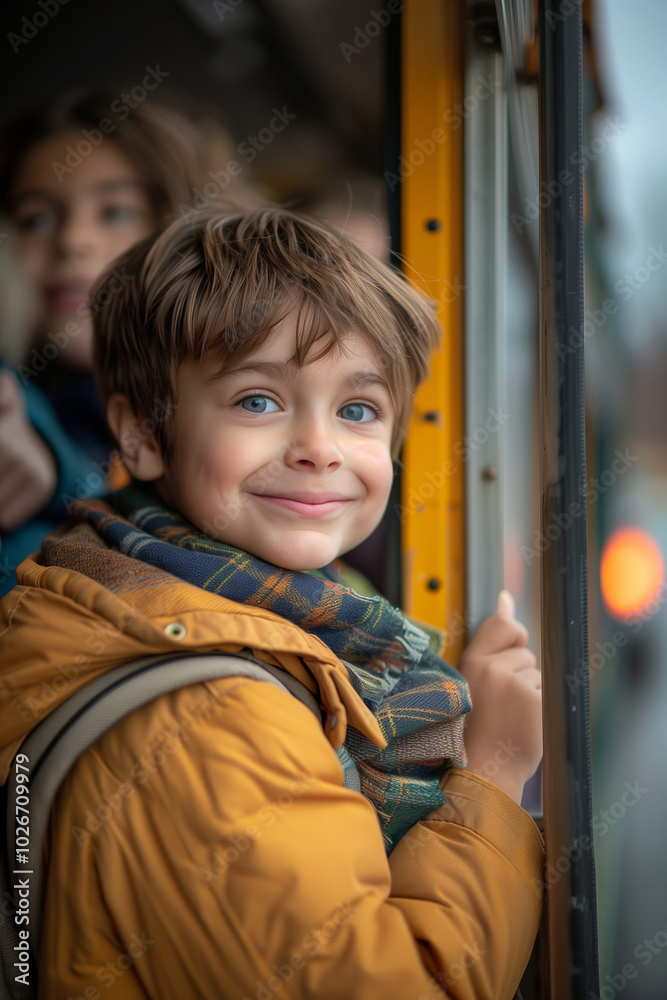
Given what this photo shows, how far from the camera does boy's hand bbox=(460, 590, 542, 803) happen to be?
113 cm

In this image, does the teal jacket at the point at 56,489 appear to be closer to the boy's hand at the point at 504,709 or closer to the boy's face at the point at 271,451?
the boy's face at the point at 271,451

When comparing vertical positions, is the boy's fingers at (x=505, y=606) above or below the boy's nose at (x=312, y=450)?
below

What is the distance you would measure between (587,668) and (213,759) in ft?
1.28

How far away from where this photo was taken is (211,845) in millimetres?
763

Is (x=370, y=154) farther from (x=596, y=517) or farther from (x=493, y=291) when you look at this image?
(x=596, y=517)

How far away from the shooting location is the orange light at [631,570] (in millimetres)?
3193

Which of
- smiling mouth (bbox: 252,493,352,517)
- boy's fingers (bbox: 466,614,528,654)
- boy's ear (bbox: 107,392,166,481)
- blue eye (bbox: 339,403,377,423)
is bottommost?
boy's fingers (bbox: 466,614,528,654)

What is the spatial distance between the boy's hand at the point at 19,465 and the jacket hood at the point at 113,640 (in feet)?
3.34

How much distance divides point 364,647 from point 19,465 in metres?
1.17

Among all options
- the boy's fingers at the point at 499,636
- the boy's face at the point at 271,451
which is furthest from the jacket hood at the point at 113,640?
the boy's fingers at the point at 499,636

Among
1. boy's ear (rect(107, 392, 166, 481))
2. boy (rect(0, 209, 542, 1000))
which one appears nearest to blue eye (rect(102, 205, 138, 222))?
boy (rect(0, 209, 542, 1000))

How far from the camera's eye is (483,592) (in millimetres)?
1466

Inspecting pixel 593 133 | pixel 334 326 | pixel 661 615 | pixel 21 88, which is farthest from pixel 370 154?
pixel 661 615

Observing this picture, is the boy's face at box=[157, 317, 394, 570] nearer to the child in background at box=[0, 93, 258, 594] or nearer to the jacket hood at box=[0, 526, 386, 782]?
the jacket hood at box=[0, 526, 386, 782]
